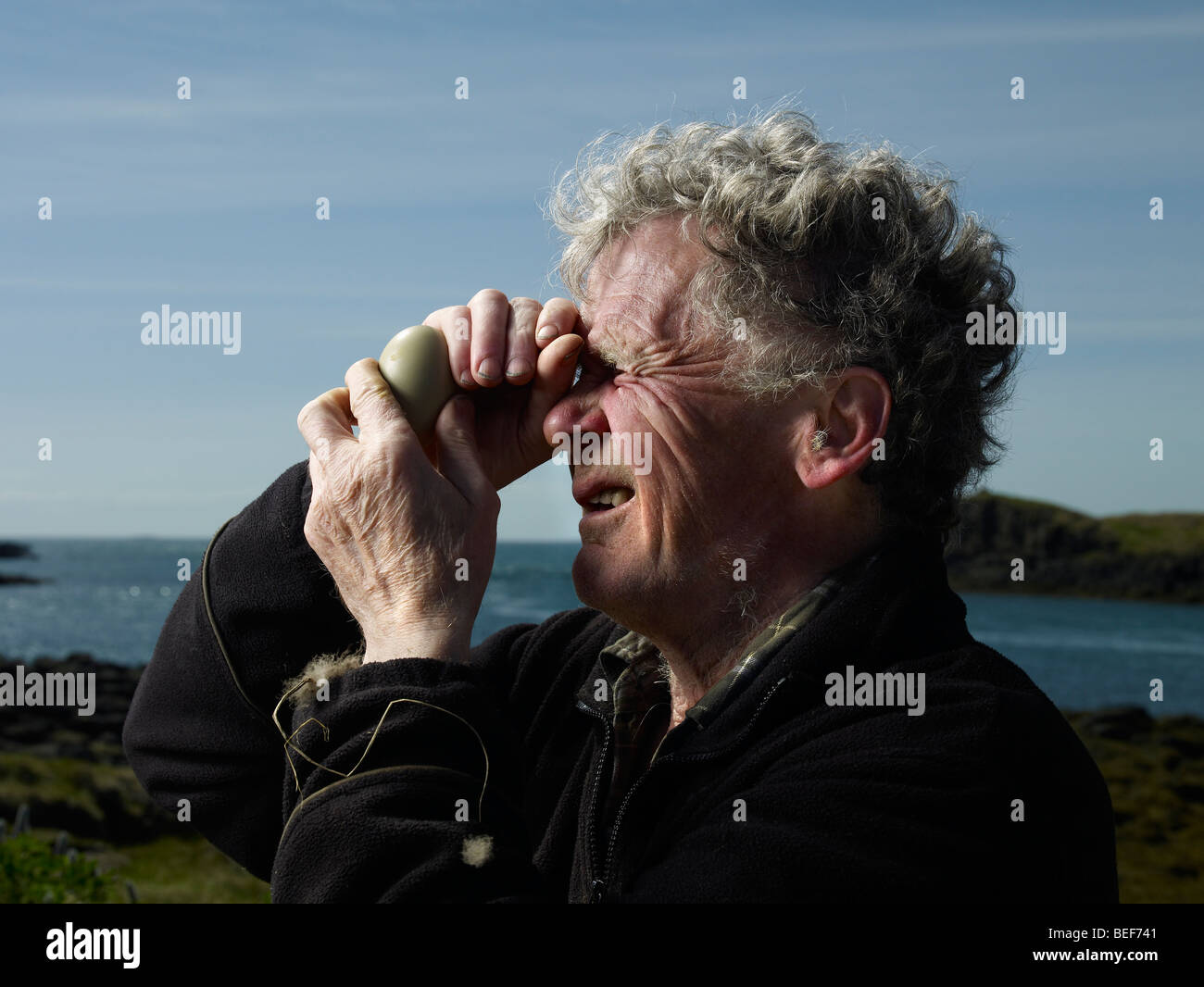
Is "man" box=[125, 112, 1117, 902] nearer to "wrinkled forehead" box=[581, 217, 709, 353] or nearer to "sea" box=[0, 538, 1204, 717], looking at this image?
"wrinkled forehead" box=[581, 217, 709, 353]

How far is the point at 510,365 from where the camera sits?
2.88 meters

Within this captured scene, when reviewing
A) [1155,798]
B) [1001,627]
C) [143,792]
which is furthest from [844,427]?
[1001,627]

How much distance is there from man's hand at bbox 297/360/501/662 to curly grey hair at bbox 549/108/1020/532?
0.77 metres

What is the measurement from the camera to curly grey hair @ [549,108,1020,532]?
9.05 feet

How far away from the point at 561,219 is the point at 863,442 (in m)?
1.27

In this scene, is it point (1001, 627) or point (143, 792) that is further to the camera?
point (1001, 627)

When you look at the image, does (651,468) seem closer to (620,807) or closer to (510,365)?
(510,365)

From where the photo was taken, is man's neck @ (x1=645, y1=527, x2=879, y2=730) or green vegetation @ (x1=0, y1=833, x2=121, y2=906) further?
green vegetation @ (x1=0, y1=833, x2=121, y2=906)

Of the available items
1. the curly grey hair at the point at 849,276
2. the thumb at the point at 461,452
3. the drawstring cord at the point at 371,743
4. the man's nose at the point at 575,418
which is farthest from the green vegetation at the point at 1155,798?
the drawstring cord at the point at 371,743

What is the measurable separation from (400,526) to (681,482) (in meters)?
0.74

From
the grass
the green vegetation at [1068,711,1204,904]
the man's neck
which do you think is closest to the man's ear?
the man's neck
